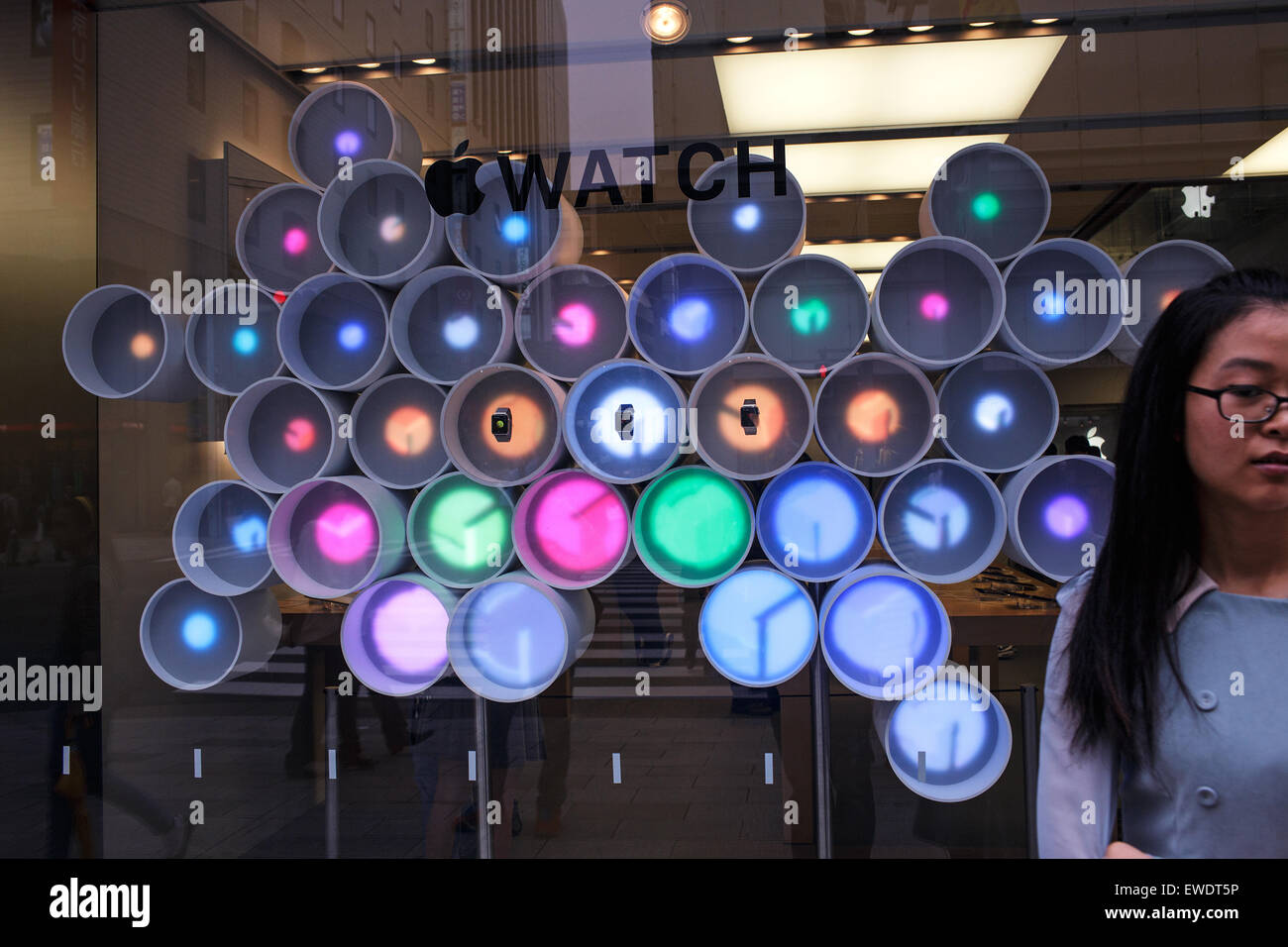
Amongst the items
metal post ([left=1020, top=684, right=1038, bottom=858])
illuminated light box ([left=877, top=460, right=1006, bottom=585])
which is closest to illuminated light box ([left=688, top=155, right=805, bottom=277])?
illuminated light box ([left=877, top=460, right=1006, bottom=585])

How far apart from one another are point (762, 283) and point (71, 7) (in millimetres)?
2097

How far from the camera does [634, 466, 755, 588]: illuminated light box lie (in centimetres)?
230

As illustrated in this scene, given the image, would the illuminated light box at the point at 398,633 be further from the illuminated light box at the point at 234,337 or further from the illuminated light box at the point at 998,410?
the illuminated light box at the point at 998,410

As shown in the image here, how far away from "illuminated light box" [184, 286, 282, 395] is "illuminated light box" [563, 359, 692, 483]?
849mm

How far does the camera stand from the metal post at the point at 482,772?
2436mm

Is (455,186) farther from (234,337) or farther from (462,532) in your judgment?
(462,532)

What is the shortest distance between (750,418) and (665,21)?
1.07 meters

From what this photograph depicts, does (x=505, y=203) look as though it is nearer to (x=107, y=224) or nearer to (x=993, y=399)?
(x=107, y=224)

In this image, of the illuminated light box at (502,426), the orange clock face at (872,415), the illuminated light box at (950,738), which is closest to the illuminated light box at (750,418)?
the orange clock face at (872,415)

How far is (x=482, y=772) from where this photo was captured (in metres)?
2.45

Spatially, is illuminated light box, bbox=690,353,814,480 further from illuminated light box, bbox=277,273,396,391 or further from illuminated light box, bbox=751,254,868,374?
illuminated light box, bbox=277,273,396,391

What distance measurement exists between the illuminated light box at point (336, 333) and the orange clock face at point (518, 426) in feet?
1.04
